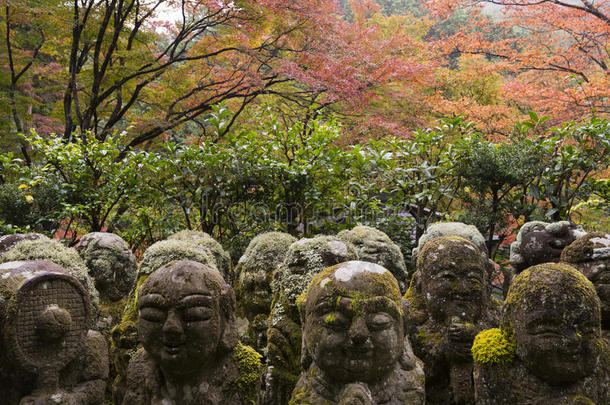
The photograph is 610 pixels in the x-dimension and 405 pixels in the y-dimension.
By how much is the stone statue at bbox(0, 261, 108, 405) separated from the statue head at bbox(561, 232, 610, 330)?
4.69 metres

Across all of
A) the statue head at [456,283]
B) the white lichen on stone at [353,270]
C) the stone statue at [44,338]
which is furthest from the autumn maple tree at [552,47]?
the stone statue at [44,338]

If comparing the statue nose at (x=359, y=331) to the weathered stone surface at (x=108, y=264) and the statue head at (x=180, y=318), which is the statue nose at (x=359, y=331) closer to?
the statue head at (x=180, y=318)

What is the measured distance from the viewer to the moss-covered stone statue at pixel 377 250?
5.50 meters

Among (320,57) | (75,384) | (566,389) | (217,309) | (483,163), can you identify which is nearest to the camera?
(566,389)

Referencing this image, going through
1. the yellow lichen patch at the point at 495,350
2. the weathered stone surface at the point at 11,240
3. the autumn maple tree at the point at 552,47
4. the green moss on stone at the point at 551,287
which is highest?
the autumn maple tree at the point at 552,47

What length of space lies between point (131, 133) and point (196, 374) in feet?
23.9

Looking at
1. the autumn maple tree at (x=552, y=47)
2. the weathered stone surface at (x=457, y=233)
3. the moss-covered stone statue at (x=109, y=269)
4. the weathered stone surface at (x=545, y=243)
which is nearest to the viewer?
the weathered stone surface at (x=545, y=243)

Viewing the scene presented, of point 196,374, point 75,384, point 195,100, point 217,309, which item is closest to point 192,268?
point 217,309

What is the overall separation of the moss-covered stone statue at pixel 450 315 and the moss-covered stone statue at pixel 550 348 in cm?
112

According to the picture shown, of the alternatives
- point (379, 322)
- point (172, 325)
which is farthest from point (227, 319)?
point (379, 322)

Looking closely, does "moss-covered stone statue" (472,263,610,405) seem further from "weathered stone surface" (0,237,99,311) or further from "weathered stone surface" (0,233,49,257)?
"weathered stone surface" (0,233,49,257)

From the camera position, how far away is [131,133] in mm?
9352

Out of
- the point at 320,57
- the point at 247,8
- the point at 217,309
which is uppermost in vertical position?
the point at 247,8

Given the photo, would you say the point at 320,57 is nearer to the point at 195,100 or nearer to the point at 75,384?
the point at 195,100
